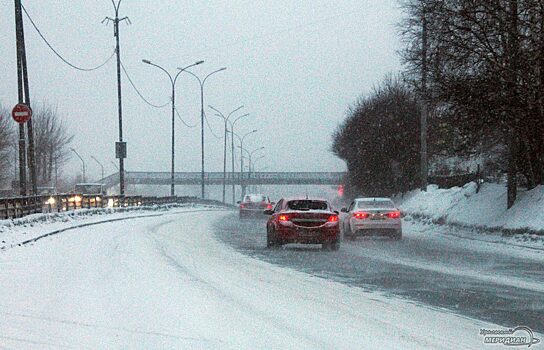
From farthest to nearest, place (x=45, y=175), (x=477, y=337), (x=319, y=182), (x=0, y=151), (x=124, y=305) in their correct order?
(x=319, y=182) < (x=45, y=175) < (x=0, y=151) < (x=124, y=305) < (x=477, y=337)

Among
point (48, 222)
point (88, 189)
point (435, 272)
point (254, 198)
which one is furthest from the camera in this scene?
point (88, 189)

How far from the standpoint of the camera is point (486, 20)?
1086 inches

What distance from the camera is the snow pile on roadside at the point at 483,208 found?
87.1ft

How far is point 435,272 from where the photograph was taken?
16.3 m

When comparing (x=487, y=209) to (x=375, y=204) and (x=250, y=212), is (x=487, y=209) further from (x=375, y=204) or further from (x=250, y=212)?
(x=250, y=212)

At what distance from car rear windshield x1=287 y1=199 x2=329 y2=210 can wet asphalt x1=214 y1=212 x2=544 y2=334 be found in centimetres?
119

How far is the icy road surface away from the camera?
830 cm

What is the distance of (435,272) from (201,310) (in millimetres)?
7086

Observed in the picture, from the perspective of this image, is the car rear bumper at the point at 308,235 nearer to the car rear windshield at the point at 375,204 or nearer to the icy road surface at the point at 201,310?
the icy road surface at the point at 201,310

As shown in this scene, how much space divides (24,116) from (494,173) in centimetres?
2559

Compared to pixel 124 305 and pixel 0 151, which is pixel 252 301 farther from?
pixel 0 151

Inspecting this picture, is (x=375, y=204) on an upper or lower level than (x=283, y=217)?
upper

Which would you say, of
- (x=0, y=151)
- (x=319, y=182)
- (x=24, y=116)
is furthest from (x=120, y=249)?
(x=319, y=182)

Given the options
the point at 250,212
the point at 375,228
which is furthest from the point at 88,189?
the point at 375,228
